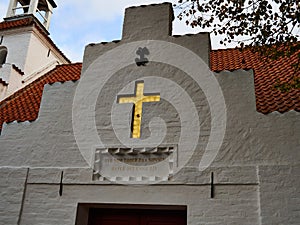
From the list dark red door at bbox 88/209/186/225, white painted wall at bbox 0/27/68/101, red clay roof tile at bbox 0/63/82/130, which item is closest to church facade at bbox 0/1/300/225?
dark red door at bbox 88/209/186/225

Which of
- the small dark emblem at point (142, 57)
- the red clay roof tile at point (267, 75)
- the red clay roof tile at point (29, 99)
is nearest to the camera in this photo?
the red clay roof tile at point (267, 75)

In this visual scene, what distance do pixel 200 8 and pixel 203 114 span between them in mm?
1925

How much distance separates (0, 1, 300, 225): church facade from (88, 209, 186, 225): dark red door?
19 mm

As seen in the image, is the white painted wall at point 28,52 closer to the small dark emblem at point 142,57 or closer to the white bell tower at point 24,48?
the white bell tower at point 24,48

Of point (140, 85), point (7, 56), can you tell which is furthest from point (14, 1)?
point (140, 85)

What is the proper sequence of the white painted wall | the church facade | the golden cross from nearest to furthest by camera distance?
the church facade, the golden cross, the white painted wall

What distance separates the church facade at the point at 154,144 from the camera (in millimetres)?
5969

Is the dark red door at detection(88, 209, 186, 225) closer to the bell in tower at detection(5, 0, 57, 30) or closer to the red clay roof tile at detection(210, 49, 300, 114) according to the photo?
the red clay roof tile at detection(210, 49, 300, 114)

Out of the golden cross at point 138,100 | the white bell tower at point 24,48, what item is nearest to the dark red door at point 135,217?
the golden cross at point 138,100

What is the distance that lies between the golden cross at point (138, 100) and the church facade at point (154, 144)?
0.07ft

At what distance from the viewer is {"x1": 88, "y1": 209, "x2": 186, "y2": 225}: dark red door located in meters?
6.59

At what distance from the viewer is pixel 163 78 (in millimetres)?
7258

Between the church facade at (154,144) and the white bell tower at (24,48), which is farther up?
the white bell tower at (24,48)

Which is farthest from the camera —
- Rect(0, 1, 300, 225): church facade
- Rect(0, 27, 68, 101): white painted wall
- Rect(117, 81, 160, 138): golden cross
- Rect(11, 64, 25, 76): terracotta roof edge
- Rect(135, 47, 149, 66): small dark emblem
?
Rect(0, 27, 68, 101): white painted wall
